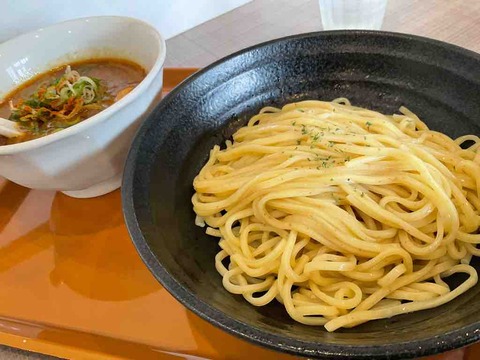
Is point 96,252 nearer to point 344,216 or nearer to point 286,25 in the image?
point 344,216

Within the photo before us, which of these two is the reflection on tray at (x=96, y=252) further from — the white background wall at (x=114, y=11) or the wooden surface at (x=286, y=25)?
the wooden surface at (x=286, y=25)

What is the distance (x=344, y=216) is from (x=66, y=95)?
703 mm

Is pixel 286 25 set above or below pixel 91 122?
below

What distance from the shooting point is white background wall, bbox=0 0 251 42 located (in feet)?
4.92

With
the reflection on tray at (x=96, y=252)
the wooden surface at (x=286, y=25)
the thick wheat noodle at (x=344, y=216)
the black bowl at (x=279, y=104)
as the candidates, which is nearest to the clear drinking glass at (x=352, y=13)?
the wooden surface at (x=286, y=25)

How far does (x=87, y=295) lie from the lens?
1073 millimetres

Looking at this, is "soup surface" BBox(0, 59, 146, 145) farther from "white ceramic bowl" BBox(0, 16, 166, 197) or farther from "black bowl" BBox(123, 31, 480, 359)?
"black bowl" BBox(123, 31, 480, 359)

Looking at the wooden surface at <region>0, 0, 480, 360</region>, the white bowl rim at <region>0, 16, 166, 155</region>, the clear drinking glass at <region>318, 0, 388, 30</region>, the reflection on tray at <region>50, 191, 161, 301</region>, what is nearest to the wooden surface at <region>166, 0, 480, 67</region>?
the wooden surface at <region>0, 0, 480, 360</region>

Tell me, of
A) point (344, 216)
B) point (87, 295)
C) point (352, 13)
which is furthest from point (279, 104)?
point (87, 295)

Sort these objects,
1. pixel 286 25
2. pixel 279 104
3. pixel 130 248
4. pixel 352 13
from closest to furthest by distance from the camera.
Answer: pixel 130 248
pixel 279 104
pixel 352 13
pixel 286 25

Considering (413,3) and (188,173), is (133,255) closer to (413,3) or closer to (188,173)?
(188,173)

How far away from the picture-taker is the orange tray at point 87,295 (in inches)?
37.8

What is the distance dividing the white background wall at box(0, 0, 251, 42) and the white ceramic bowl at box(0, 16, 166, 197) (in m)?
0.23

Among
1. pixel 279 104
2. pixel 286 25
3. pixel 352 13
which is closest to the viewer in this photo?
pixel 279 104
